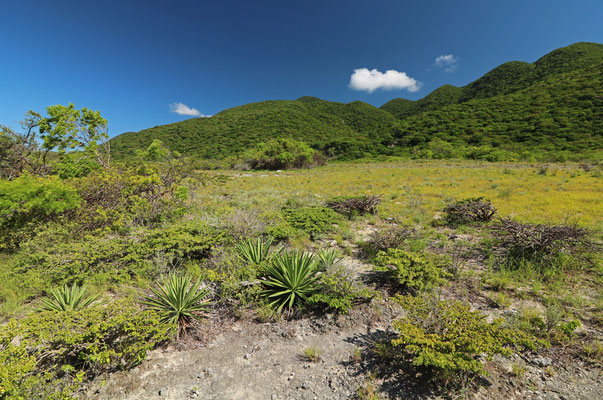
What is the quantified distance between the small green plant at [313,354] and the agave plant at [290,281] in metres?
0.92

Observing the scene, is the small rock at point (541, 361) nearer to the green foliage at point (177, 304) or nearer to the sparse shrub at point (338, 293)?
the sparse shrub at point (338, 293)

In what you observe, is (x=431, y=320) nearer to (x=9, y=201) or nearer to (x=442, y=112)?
(x=9, y=201)

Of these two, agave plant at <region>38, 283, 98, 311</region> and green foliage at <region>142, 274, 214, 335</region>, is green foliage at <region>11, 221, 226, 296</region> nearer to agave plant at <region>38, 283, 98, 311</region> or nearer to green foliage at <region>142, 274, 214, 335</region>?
agave plant at <region>38, 283, 98, 311</region>

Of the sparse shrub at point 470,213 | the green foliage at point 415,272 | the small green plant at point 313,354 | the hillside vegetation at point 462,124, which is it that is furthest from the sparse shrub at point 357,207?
the hillside vegetation at point 462,124

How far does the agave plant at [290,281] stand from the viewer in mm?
4104

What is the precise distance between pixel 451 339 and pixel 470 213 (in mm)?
6975

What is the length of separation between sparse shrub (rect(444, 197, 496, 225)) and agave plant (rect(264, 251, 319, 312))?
6580mm

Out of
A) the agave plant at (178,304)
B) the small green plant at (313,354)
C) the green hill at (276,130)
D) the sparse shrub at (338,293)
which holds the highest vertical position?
the green hill at (276,130)

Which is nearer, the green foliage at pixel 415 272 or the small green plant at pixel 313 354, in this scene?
the small green plant at pixel 313 354

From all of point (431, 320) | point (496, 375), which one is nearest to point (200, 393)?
point (431, 320)

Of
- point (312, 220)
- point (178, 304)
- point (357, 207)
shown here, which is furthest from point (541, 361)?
point (357, 207)

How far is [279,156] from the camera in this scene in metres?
34.6

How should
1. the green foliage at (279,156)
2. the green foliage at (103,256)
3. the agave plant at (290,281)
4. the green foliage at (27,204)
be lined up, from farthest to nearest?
the green foliage at (279,156)
the green foliage at (27,204)
the green foliage at (103,256)
the agave plant at (290,281)

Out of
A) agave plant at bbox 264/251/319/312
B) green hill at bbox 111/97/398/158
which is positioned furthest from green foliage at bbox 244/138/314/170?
agave plant at bbox 264/251/319/312
